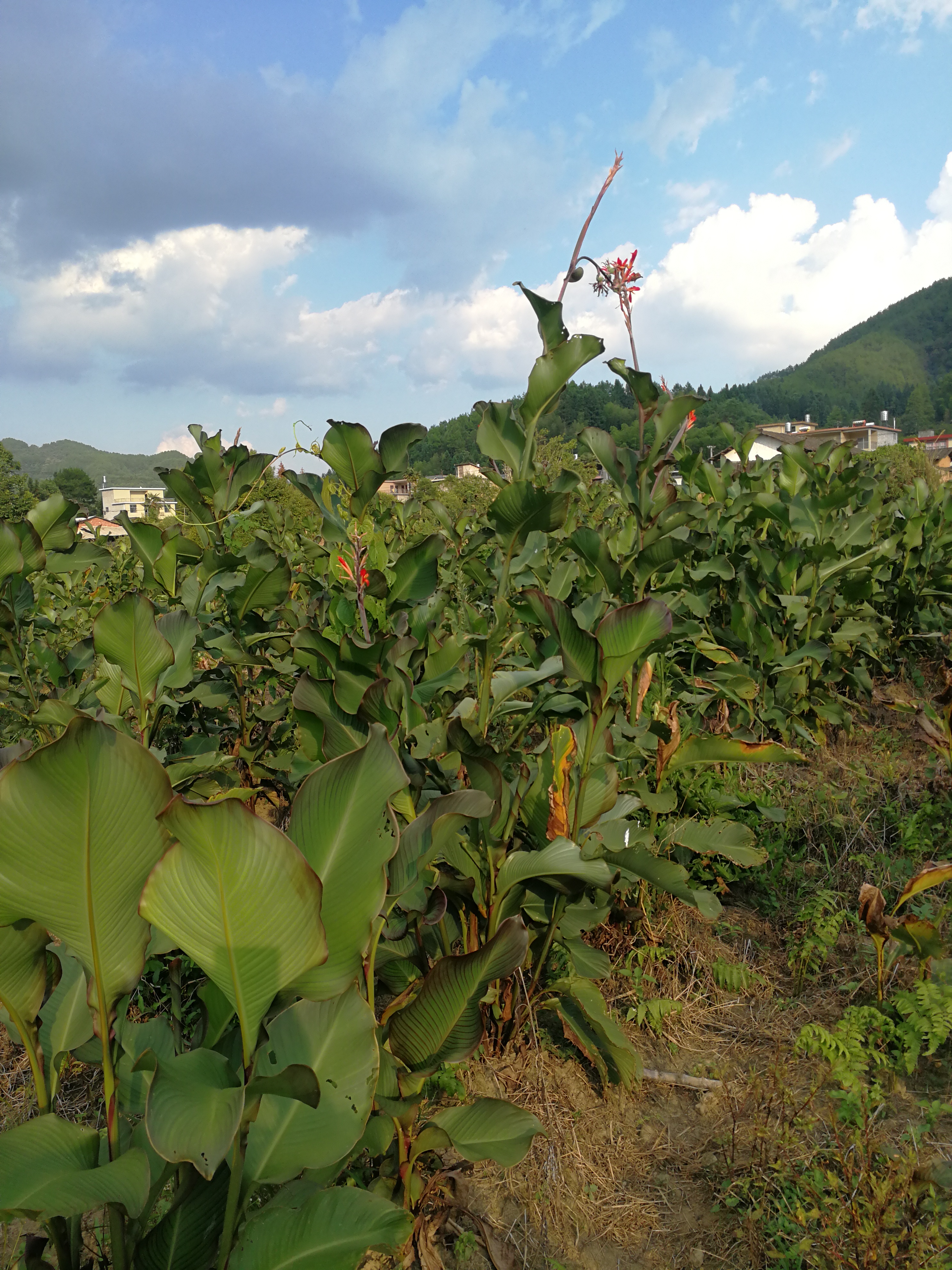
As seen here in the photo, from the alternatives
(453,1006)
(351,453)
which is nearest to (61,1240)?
(453,1006)

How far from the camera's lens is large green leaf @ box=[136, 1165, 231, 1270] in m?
1.17

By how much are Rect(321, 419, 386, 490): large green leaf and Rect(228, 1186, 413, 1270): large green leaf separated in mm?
1733

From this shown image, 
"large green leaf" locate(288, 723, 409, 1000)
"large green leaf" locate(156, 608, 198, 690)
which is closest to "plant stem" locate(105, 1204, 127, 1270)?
"large green leaf" locate(288, 723, 409, 1000)

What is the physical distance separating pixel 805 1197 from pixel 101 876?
1.83 m

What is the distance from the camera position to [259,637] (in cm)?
294

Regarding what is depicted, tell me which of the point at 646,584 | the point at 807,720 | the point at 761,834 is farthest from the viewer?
the point at 807,720

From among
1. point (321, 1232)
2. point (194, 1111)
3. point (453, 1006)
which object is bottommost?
point (321, 1232)

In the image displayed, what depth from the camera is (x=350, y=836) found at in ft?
3.82

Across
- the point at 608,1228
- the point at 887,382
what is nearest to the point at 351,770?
the point at 608,1228

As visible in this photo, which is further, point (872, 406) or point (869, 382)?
point (869, 382)

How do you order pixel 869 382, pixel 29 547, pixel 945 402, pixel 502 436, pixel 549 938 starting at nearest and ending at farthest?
pixel 549 938 < pixel 502 436 < pixel 29 547 < pixel 945 402 < pixel 869 382

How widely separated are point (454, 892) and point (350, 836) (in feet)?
3.32

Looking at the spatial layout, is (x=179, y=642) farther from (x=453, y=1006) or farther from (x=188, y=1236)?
(x=188, y=1236)

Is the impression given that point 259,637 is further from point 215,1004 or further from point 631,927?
point 215,1004
